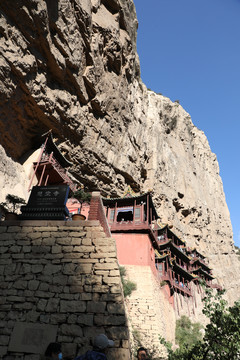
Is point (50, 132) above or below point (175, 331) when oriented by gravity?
above

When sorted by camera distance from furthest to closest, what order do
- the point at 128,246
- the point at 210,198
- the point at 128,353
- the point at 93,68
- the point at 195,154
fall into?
the point at 195,154, the point at 210,198, the point at 93,68, the point at 128,246, the point at 128,353

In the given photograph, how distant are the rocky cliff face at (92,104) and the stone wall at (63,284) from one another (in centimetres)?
1285

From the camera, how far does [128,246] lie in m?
17.0

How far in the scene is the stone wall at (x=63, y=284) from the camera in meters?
4.34

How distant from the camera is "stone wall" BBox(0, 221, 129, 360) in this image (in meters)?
4.34

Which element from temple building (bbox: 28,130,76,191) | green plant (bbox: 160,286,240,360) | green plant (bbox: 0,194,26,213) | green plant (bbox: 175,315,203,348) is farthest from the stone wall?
green plant (bbox: 175,315,203,348)

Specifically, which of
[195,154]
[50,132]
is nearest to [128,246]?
[50,132]

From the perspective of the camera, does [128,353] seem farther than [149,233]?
No

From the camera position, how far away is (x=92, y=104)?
22.5 metres

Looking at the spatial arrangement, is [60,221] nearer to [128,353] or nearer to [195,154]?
[128,353]

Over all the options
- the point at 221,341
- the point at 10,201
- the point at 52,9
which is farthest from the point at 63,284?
the point at 52,9

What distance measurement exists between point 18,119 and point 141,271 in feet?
46.4

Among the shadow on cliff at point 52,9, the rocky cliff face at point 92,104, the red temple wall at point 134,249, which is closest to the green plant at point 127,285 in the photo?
the red temple wall at point 134,249

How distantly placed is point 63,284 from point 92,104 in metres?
20.1
